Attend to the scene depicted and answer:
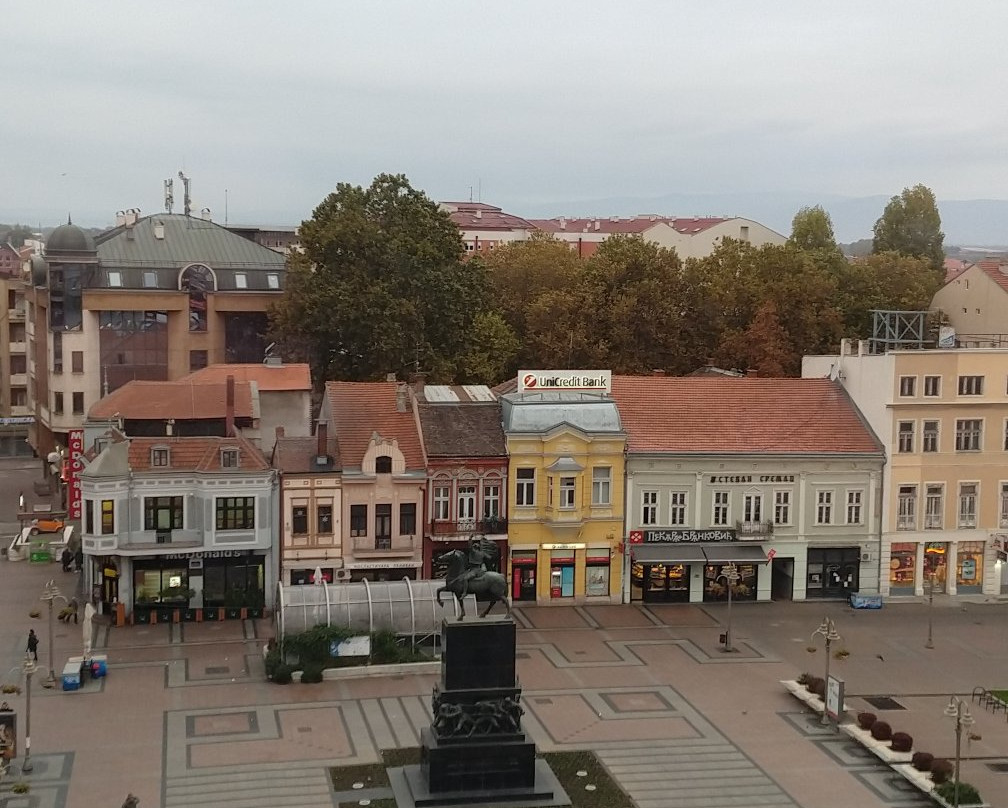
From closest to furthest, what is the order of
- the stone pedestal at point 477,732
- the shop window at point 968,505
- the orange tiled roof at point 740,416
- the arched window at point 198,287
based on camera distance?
the stone pedestal at point 477,732, the orange tiled roof at point 740,416, the shop window at point 968,505, the arched window at point 198,287

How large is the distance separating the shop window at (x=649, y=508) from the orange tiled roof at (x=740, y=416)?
2.09 meters

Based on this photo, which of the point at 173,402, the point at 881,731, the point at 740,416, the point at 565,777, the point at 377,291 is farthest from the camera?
the point at 377,291

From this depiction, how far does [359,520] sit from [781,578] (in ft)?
63.8

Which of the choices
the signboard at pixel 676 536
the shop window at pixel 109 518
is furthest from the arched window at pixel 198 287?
the signboard at pixel 676 536

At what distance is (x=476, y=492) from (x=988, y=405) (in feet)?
78.1

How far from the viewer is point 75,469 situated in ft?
196

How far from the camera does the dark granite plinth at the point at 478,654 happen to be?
3588 centimetres

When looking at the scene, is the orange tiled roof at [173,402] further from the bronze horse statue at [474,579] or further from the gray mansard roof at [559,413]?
the bronze horse statue at [474,579]

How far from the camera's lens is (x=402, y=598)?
4847 centimetres

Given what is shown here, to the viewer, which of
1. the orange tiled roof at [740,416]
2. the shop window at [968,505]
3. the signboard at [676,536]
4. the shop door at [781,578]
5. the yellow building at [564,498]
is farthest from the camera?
the shop window at [968,505]

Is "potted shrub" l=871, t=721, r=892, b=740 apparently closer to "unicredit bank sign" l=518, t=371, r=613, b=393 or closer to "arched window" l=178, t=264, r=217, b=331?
"unicredit bank sign" l=518, t=371, r=613, b=393

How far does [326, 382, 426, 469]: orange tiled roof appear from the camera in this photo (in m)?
56.5

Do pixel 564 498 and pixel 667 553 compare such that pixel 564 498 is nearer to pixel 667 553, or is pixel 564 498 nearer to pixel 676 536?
pixel 667 553

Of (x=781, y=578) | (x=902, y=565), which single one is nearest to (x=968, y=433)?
(x=902, y=565)
